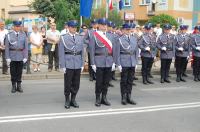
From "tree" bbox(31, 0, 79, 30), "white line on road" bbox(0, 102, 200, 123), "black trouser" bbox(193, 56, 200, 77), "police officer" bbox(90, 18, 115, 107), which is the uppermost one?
"tree" bbox(31, 0, 79, 30)

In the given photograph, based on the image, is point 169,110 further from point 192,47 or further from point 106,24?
point 192,47

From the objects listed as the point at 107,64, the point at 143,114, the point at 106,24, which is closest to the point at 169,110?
the point at 143,114

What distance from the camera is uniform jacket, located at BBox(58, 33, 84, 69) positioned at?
9.55 metres

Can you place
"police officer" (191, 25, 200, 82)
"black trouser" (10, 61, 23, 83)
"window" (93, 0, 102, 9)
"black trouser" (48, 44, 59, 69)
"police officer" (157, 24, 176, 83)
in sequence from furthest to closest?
"window" (93, 0, 102, 9) → "black trouser" (48, 44, 59, 69) → "police officer" (191, 25, 200, 82) → "police officer" (157, 24, 176, 83) → "black trouser" (10, 61, 23, 83)

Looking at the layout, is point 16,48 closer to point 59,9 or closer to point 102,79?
point 102,79

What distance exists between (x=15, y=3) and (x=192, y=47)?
46881mm

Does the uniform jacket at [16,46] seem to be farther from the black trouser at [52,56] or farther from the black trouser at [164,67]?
the black trouser at [164,67]

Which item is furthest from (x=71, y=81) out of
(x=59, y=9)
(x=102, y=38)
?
(x=59, y=9)

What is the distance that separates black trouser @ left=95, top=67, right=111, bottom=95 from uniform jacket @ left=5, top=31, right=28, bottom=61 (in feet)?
7.69

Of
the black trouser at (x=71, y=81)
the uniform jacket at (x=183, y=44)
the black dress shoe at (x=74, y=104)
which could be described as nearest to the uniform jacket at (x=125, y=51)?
Result: the black trouser at (x=71, y=81)

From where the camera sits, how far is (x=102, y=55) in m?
9.96

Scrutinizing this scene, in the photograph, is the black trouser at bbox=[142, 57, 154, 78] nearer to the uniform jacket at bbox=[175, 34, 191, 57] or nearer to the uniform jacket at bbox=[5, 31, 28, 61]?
the uniform jacket at bbox=[175, 34, 191, 57]

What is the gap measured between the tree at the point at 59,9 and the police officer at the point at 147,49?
1379 centimetres

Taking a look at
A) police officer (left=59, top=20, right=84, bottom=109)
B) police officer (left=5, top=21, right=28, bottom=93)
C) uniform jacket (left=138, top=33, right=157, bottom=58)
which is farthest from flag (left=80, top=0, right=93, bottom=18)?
police officer (left=59, top=20, right=84, bottom=109)
